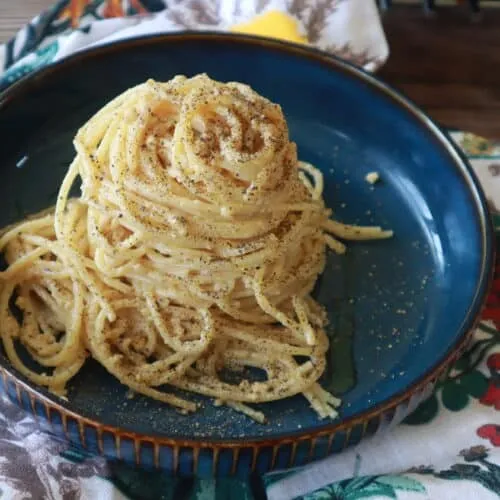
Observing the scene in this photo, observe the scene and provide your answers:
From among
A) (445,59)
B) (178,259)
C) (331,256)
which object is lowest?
(445,59)


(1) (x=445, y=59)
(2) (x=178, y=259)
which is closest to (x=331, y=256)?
(2) (x=178, y=259)

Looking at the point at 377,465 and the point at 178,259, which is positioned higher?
the point at 178,259

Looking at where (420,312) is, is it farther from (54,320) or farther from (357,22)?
(357,22)

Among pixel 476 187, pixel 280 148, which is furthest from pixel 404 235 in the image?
pixel 280 148

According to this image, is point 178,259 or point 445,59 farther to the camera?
point 445,59

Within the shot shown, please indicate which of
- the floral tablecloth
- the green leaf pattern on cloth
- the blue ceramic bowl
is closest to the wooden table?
the blue ceramic bowl

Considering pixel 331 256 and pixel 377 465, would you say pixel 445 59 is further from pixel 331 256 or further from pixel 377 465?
pixel 377 465

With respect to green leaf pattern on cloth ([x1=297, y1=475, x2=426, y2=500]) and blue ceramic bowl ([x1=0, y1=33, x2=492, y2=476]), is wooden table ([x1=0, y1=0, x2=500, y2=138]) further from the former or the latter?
green leaf pattern on cloth ([x1=297, y1=475, x2=426, y2=500])
